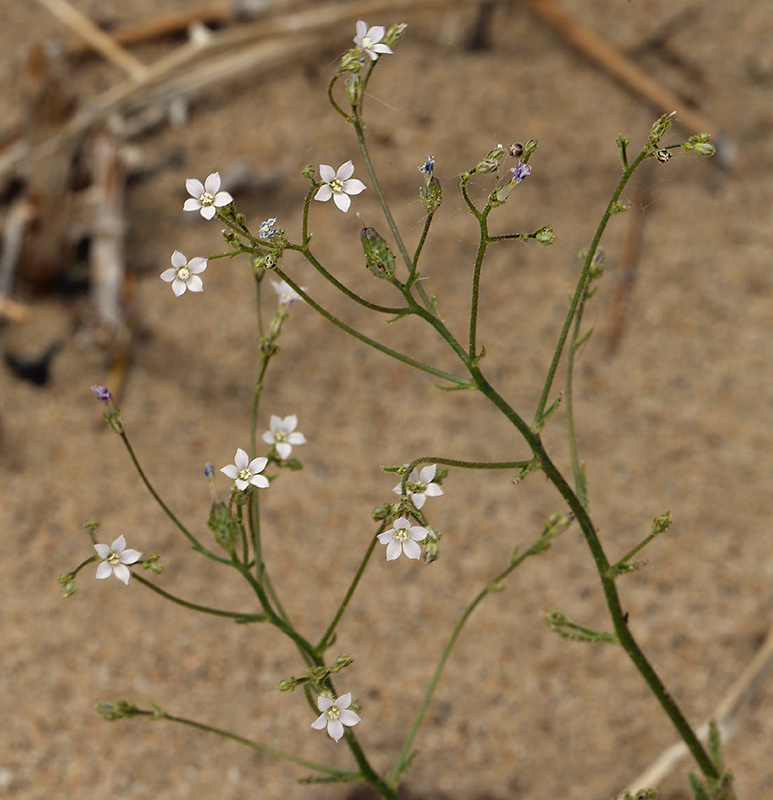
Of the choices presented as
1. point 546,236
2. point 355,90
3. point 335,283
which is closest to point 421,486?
point 335,283

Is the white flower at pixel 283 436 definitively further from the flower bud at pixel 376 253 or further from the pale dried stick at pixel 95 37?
the pale dried stick at pixel 95 37

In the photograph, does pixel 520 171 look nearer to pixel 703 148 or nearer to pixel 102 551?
pixel 703 148

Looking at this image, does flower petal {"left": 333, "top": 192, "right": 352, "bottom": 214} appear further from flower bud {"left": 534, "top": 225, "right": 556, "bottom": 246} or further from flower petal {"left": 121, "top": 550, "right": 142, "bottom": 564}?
flower petal {"left": 121, "top": 550, "right": 142, "bottom": 564}

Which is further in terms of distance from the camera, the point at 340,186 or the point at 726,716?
the point at 726,716

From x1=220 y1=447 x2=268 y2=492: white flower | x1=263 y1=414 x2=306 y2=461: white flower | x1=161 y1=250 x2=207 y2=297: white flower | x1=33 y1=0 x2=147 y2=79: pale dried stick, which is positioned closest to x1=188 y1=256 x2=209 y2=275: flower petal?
x1=161 y1=250 x2=207 y2=297: white flower

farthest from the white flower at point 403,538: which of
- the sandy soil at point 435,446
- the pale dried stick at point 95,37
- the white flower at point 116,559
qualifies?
the pale dried stick at point 95,37
